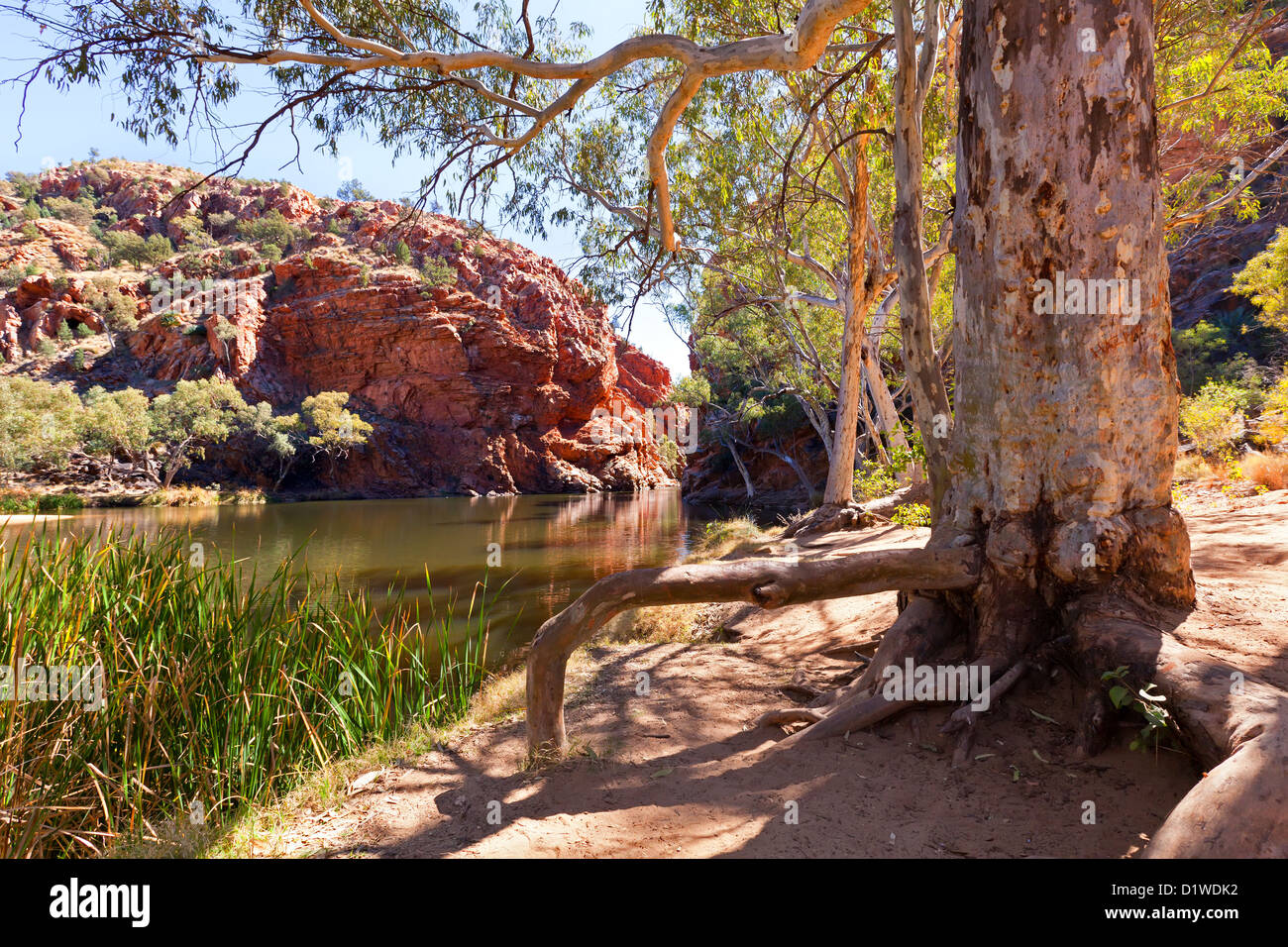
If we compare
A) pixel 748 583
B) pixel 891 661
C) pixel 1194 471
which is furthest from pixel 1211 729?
pixel 1194 471

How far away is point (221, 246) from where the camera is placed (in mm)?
44250

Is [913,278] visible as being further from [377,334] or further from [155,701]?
[377,334]

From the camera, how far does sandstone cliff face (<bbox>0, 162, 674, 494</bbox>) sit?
37.2 metres

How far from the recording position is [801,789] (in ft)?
7.72

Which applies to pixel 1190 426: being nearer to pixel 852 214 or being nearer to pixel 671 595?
pixel 852 214

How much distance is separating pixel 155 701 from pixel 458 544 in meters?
14.5

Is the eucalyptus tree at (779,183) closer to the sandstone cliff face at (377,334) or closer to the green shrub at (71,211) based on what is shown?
the sandstone cliff face at (377,334)

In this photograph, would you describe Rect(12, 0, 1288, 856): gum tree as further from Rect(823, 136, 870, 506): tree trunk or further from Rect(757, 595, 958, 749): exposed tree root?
Rect(823, 136, 870, 506): tree trunk

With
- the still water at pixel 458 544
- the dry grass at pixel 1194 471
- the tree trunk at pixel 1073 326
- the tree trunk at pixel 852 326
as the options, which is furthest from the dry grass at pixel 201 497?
the dry grass at pixel 1194 471

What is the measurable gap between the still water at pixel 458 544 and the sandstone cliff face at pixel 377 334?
12.4 m

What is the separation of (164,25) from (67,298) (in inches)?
1710

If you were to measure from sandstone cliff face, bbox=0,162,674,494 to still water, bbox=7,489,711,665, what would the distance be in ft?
40.7

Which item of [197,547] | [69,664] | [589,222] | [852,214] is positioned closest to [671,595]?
[69,664]

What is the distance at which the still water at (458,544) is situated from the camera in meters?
9.87
